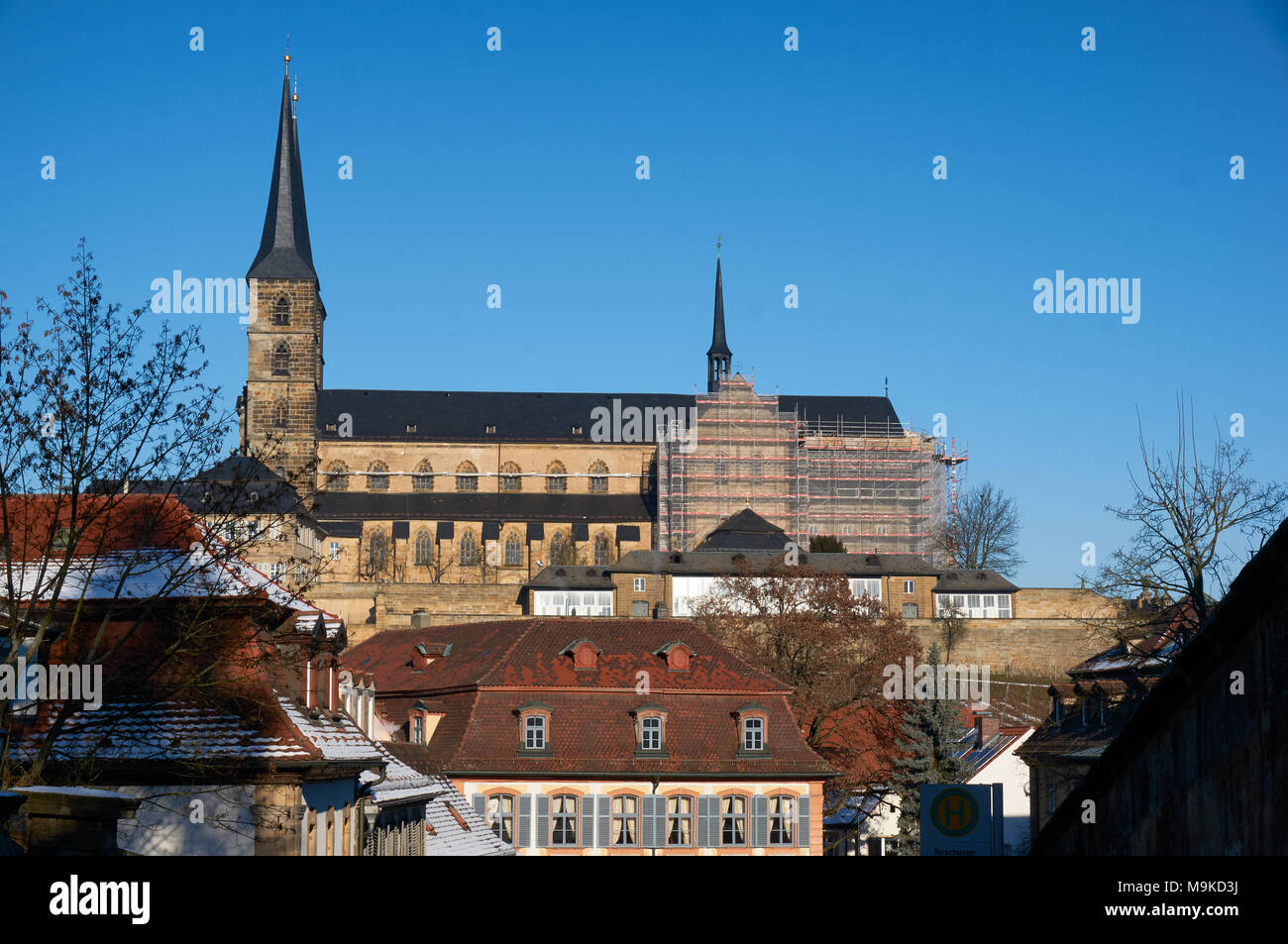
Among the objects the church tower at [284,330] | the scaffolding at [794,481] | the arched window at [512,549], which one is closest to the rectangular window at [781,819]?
the scaffolding at [794,481]

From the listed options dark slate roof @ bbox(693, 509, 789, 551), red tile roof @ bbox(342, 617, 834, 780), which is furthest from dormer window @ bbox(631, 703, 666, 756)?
dark slate roof @ bbox(693, 509, 789, 551)

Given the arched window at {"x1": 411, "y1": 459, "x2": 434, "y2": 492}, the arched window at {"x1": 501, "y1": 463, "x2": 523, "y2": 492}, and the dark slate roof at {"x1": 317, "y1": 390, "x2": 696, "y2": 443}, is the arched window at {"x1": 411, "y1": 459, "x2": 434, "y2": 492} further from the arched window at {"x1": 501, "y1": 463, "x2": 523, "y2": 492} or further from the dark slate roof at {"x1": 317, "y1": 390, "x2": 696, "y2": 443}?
the arched window at {"x1": 501, "y1": 463, "x2": 523, "y2": 492}

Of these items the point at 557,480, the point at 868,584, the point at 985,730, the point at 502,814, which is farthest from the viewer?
the point at 557,480

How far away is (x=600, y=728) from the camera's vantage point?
3972 centimetres

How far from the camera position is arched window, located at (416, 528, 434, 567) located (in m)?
104

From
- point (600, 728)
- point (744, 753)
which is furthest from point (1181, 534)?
point (600, 728)

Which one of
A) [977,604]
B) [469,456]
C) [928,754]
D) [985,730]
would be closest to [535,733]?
[928,754]

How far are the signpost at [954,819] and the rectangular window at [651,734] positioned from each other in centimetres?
2670

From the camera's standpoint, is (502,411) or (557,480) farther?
(502,411)

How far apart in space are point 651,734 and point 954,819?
2709 cm

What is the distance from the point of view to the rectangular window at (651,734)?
39250 mm

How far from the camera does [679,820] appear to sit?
127ft

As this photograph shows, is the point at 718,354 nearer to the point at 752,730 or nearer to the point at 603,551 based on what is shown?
the point at 603,551
